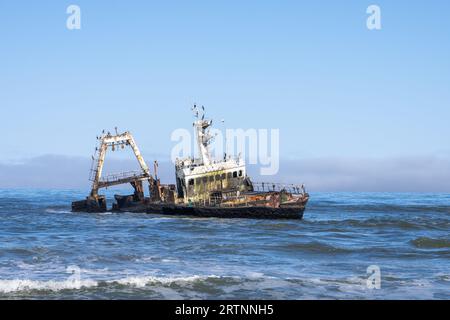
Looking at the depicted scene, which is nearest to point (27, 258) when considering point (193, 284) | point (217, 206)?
point (193, 284)

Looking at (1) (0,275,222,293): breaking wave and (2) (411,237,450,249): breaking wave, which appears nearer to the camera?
(1) (0,275,222,293): breaking wave

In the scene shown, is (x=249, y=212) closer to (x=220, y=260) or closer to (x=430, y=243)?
(x=430, y=243)

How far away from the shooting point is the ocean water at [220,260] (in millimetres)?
20203

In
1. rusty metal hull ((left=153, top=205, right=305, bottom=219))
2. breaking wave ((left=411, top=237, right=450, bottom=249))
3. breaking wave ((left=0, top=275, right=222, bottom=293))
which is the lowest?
breaking wave ((left=411, top=237, right=450, bottom=249))

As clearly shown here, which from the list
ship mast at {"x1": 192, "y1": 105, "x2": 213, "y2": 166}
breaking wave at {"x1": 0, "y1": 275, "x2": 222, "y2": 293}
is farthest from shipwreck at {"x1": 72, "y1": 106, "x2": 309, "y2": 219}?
breaking wave at {"x1": 0, "y1": 275, "x2": 222, "y2": 293}

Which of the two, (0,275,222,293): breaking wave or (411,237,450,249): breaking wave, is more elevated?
(0,275,222,293): breaking wave

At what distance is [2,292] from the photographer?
19.8 meters

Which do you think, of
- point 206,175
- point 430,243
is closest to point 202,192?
point 206,175

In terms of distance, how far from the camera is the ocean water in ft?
66.3

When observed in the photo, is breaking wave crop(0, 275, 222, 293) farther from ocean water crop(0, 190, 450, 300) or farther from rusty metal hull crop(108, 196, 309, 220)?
rusty metal hull crop(108, 196, 309, 220)

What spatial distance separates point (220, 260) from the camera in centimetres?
2706

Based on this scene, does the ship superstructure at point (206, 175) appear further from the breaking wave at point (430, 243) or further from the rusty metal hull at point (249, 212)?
the breaking wave at point (430, 243)
